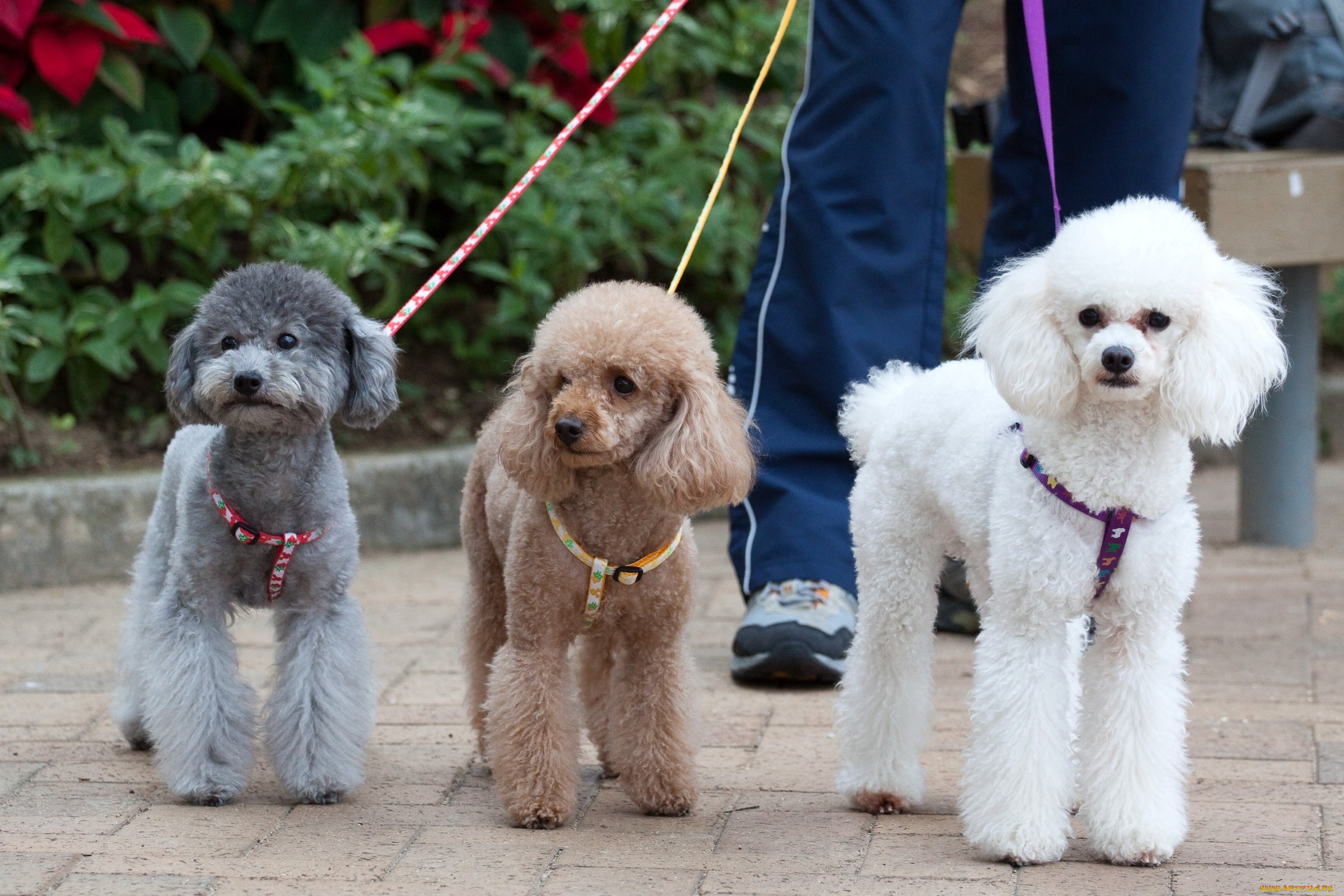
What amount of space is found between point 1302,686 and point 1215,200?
1.48 m

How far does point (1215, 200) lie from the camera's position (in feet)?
14.3

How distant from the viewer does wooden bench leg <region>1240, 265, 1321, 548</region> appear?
15.8 feet

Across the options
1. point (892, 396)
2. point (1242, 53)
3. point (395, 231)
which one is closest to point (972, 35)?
point (1242, 53)

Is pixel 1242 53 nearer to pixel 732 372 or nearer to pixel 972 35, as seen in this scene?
pixel 732 372

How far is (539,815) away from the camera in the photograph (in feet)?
9.01

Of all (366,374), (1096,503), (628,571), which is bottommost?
(628,571)

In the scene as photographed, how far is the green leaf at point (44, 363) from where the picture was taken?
4.79 meters

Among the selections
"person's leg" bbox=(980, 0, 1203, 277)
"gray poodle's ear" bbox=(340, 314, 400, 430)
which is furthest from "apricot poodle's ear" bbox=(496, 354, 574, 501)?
"person's leg" bbox=(980, 0, 1203, 277)

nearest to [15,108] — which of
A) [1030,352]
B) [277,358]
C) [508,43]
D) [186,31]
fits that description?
[186,31]

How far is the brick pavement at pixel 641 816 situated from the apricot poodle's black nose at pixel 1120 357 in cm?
84

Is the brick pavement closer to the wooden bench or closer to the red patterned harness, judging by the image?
the red patterned harness

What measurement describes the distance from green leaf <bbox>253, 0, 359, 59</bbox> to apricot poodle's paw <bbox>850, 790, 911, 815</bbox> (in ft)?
12.4

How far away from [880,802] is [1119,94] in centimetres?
172

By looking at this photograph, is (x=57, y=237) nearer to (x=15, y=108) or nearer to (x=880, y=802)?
(x=15, y=108)
